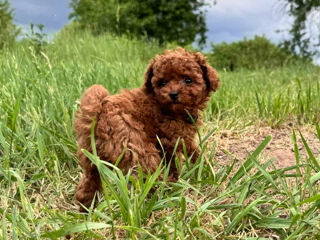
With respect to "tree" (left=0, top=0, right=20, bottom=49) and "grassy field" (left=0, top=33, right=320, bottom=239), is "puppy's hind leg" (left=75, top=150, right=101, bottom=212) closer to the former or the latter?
"grassy field" (left=0, top=33, right=320, bottom=239)

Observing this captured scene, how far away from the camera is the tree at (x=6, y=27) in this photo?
29.9 feet

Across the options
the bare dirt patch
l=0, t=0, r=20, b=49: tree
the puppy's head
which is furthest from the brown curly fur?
l=0, t=0, r=20, b=49: tree

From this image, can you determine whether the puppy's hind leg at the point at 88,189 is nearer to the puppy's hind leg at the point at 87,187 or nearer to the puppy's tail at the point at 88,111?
the puppy's hind leg at the point at 87,187

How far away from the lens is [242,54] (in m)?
14.5

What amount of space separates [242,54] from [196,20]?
2545 mm

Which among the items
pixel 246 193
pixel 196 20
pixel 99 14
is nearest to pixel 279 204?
pixel 246 193

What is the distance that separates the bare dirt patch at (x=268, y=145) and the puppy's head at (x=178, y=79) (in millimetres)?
606

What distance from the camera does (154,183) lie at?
2260 millimetres

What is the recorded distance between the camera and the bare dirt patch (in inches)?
123

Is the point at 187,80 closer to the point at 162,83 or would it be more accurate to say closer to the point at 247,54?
the point at 162,83

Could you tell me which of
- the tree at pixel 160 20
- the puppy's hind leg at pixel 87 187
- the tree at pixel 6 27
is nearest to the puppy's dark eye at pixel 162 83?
the puppy's hind leg at pixel 87 187

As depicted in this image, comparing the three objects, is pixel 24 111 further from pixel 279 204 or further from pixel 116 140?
pixel 279 204

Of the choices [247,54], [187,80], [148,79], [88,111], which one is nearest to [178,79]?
[187,80]

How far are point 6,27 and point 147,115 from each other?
8.15 meters
